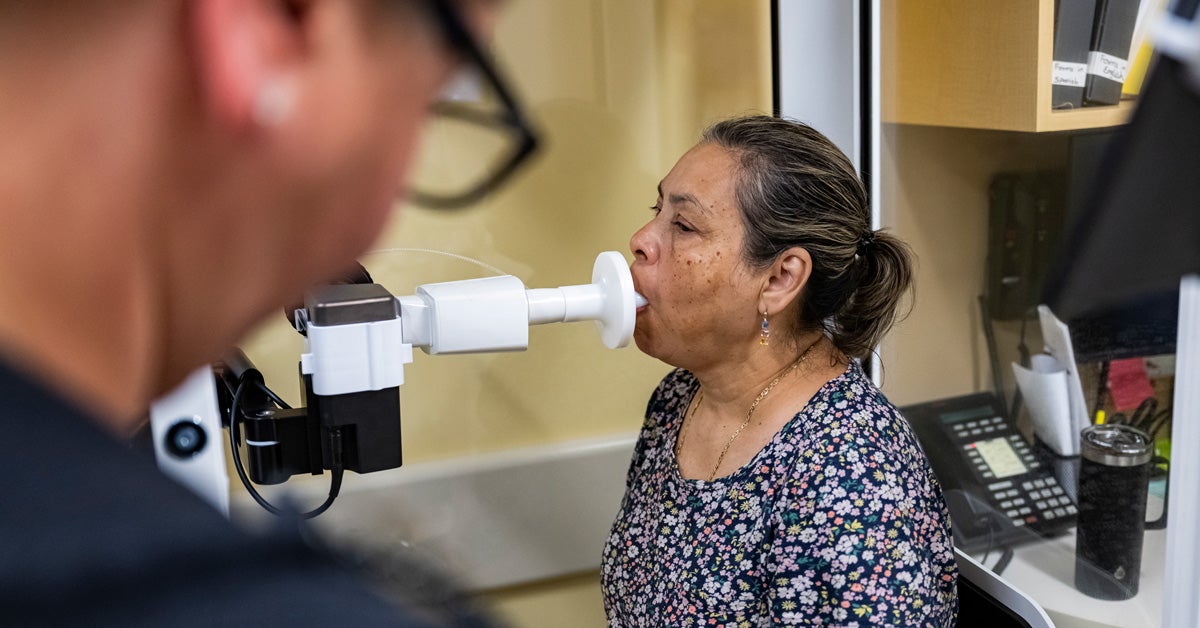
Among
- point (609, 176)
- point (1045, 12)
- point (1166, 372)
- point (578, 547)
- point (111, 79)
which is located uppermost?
point (1045, 12)

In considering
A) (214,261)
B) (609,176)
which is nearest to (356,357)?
(214,261)

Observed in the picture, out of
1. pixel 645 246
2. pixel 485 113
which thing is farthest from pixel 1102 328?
pixel 485 113

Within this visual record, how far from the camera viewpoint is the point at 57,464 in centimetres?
30

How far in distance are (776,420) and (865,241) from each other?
31cm

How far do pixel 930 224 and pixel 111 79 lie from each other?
5.64ft

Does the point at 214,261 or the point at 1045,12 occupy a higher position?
the point at 1045,12

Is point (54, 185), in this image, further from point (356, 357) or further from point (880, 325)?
point (880, 325)

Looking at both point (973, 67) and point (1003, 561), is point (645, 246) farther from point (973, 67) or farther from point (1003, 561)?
point (1003, 561)

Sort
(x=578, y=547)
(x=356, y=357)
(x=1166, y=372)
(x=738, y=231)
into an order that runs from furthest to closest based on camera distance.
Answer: (x=578, y=547)
(x=738, y=231)
(x=1166, y=372)
(x=356, y=357)

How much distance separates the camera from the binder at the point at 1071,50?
1461 mm

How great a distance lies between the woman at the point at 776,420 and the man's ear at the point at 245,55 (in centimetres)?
114

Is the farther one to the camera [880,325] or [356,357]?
[880,325]

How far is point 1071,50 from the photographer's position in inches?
58.4

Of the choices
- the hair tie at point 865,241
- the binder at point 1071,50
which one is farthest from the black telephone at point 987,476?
the binder at point 1071,50
